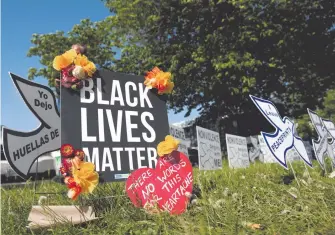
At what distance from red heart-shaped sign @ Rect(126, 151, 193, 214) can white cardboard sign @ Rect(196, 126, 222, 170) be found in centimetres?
519

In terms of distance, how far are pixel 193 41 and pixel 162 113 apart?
16100mm

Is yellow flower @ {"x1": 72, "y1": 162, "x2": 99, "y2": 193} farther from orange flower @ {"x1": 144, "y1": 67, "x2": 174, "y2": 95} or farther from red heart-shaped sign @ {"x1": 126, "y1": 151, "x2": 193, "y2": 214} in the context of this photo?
orange flower @ {"x1": 144, "y1": 67, "x2": 174, "y2": 95}

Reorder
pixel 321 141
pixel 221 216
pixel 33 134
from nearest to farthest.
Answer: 1. pixel 221 216
2. pixel 33 134
3. pixel 321 141

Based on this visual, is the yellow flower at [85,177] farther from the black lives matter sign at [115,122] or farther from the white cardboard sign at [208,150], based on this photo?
the white cardboard sign at [208,150]

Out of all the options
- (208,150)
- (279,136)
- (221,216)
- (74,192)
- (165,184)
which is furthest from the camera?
(208,150)

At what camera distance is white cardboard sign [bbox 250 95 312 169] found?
464cm

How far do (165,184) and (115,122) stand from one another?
2.68ft

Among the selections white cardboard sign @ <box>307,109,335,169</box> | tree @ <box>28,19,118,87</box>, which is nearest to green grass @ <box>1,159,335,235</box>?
white cardboard sign @ <box>307,109,335,169</box>

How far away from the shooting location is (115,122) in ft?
13.1

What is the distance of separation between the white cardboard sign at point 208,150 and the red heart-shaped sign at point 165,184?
5186 mm

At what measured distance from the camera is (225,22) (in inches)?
730

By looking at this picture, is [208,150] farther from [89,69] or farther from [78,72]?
[78,72]

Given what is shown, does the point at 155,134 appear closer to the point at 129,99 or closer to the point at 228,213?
the point at 129,99

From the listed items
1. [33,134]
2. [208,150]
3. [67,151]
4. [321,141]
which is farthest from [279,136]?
[208,150]
